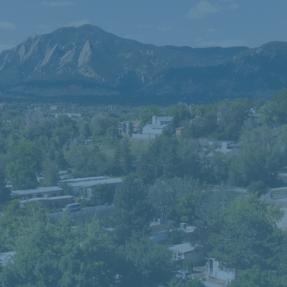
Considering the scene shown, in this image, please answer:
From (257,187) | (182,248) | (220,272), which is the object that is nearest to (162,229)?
(182,248)

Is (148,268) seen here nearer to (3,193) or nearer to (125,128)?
(3,193)

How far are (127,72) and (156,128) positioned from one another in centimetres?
14228

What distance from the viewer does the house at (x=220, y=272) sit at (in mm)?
14883

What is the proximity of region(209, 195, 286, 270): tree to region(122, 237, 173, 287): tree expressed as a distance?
8.31ft

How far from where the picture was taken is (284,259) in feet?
44.0

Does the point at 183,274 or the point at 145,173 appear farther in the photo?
the point at 145,173

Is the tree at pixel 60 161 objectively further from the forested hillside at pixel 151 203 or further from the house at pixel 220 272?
the house at pixel 220 272

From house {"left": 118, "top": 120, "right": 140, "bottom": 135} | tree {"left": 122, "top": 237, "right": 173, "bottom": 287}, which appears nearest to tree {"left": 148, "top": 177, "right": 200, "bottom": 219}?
tree {"left": 122, "top": 237, "right": 173, "bottom": 287}

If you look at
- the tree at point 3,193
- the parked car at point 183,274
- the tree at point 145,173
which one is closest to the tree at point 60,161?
the tree at point 145,173

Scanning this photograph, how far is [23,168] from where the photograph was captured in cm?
3089

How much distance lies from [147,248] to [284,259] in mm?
4481

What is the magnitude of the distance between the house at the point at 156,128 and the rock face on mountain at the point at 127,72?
8194cm

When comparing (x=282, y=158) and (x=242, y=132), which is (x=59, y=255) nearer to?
(x=282, y=158)

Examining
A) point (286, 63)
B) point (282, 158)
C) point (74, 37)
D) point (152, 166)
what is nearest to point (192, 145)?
point (152, 166)
